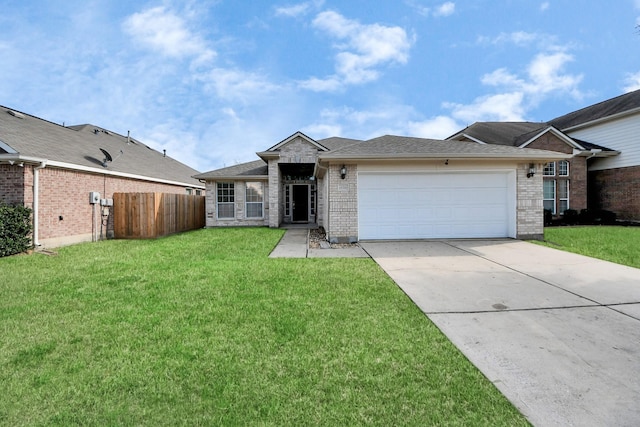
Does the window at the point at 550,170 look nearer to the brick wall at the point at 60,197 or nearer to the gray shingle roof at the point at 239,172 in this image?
the gray shingle roof at the point at 239,172

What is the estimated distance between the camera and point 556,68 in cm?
1240

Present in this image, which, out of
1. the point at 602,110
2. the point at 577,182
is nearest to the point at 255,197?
the point at 577,182

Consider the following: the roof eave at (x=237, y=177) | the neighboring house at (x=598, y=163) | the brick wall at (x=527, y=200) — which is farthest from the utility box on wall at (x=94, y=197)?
the neighboring house at (x=598, y=163)

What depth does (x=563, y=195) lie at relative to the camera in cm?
1652

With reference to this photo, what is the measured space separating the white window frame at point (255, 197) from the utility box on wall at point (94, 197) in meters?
6.28

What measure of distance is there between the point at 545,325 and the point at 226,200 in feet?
47.3

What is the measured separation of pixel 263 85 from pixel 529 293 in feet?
46.1

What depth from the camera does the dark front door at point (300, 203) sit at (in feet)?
57.6

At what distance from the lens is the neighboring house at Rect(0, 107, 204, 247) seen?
28.5ft

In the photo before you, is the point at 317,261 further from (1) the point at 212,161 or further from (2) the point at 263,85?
(1) the point at 212,161

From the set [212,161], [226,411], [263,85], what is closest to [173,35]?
[263,85]

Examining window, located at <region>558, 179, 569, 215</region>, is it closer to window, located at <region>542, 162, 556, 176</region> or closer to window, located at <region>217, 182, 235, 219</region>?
window, located at <region>542, 162, 556, 176</region>

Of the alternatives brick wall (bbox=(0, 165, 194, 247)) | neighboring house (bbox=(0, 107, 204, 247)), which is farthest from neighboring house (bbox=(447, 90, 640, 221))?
brick wall (bbox=(0, 165, 194, 247))

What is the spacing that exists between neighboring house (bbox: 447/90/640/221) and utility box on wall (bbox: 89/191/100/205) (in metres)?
18.8
